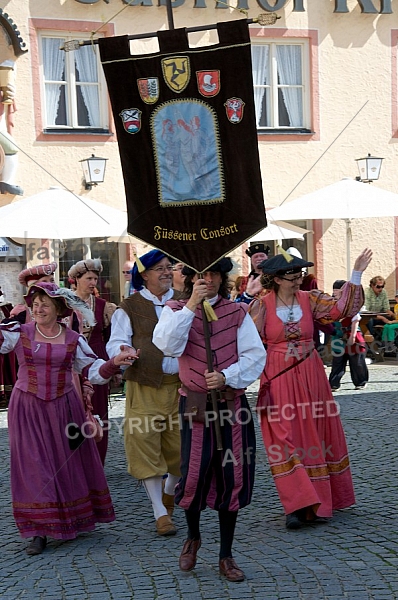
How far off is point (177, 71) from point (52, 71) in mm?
11268

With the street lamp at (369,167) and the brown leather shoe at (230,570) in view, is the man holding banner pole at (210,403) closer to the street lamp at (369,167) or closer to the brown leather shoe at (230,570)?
the brown leather shoe at (230,570)

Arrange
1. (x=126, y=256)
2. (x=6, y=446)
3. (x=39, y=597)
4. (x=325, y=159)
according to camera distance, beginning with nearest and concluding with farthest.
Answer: (x=39, y=597) < (x=6, y=446) < (x=126, y=256) < (x=325, y=159)

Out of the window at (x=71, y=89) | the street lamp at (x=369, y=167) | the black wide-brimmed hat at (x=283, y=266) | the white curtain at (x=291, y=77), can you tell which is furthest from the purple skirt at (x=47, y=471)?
the white curtain at (x=291, y=77)

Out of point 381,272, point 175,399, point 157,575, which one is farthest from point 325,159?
point 157,575

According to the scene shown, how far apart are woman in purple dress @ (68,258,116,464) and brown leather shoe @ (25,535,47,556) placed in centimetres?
163

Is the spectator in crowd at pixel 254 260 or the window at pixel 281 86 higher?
the window at pixel 281 86

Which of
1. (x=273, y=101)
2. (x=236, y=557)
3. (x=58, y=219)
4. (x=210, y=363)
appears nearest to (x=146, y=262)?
(x=210, y=363)

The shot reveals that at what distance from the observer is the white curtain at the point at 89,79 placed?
16.1 metres

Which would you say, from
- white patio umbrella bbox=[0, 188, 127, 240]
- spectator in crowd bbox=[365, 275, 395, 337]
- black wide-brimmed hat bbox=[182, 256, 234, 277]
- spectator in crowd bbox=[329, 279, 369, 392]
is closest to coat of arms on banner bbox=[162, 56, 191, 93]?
black wide-brimmed hat bbox=[182, 256, 234, 277]

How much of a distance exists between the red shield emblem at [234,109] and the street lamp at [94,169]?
33.5 ft

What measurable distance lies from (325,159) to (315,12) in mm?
2469

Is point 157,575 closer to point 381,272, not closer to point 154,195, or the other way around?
point 154,195

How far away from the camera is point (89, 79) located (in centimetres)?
1616

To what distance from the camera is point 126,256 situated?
16.2m
